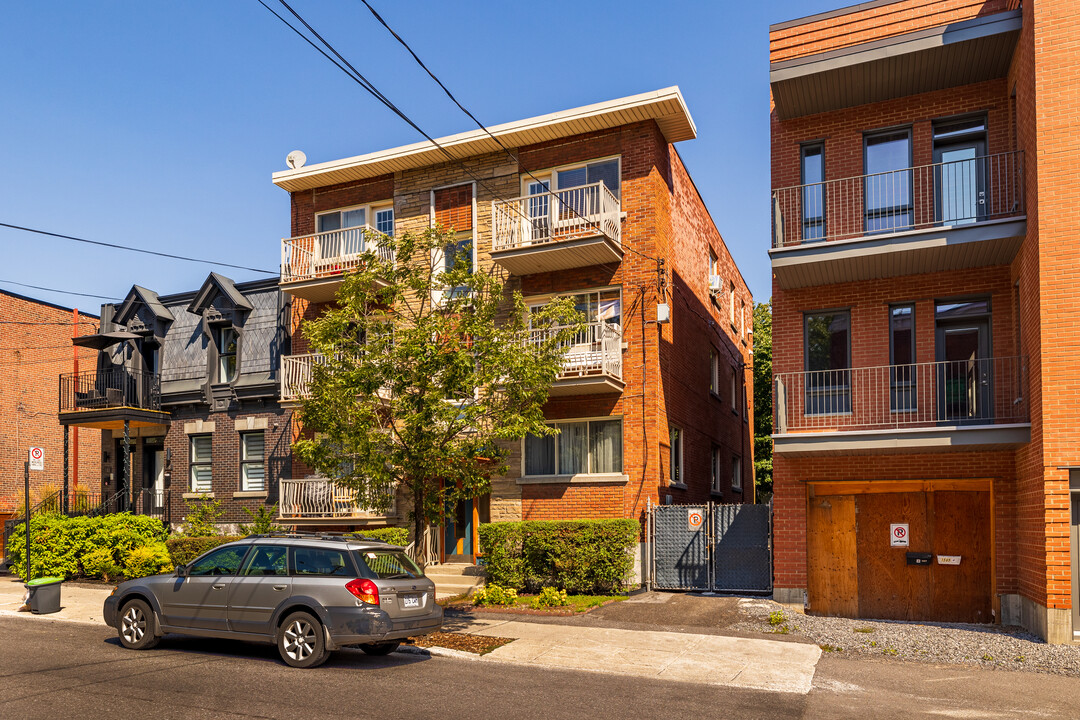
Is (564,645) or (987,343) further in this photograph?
(987,343)

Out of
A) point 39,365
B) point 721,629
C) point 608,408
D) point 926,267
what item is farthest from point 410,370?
point 39,365

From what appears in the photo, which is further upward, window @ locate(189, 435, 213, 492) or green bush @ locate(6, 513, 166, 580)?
window @ locate(189, 435, 213, 492)

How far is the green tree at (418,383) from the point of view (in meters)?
13.5

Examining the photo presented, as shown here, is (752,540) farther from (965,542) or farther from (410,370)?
(410,370)

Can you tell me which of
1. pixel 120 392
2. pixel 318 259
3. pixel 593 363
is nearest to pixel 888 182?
pixel 593 363

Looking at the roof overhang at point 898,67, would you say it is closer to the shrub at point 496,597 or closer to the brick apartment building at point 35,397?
the shrub at point 496,597

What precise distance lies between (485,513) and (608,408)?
13.9 feet

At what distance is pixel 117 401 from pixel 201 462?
3.00m

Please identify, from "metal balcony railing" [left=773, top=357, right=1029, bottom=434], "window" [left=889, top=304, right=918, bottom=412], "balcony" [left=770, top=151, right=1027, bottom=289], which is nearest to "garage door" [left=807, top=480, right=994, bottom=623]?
"metal balcony railing" [left=773, top=357, right=1029, bottom=434]

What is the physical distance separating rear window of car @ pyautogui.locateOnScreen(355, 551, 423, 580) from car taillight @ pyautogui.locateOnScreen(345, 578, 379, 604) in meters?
0.18

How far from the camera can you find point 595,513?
66.2 feet

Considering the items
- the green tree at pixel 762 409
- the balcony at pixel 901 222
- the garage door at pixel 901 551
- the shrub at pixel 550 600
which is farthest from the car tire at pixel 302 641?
the green tree at pixel 762 409

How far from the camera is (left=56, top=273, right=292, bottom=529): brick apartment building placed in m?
24.7

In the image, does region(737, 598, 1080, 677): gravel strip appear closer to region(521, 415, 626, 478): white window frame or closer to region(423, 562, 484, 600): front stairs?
region(521, 415, 626, 478): white window frame
